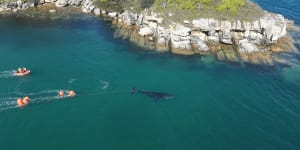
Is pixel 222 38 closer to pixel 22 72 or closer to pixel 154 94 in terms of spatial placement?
pixel 154 94

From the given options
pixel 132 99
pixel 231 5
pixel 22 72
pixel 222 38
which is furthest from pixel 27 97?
pixel 231 5

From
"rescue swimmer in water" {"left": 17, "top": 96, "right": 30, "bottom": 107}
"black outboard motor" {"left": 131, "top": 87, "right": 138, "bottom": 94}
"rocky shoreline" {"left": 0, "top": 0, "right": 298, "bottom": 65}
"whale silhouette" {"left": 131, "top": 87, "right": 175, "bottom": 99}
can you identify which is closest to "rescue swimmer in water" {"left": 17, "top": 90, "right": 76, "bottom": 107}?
"rescue swimmer in water" {"left": 17, "top": 96, "right": 30, "bottom": 107}

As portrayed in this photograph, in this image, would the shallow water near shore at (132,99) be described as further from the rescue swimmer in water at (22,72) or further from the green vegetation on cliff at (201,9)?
the green vegetation on cliff at (201,9)

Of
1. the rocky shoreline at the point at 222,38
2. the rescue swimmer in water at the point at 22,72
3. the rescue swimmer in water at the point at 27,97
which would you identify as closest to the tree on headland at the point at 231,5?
the rocky shoreline at the point at 222,38

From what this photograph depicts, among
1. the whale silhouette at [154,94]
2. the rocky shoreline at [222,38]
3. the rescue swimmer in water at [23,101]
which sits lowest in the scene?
the rescue swimmer in water at [23,101]

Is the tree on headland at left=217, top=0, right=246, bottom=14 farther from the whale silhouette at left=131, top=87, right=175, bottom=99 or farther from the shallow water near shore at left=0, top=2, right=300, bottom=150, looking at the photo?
the whale silhouette at left=131, top=87, right=175, bottom=99

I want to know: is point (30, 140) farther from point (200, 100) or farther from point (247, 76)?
point (247, 76)
